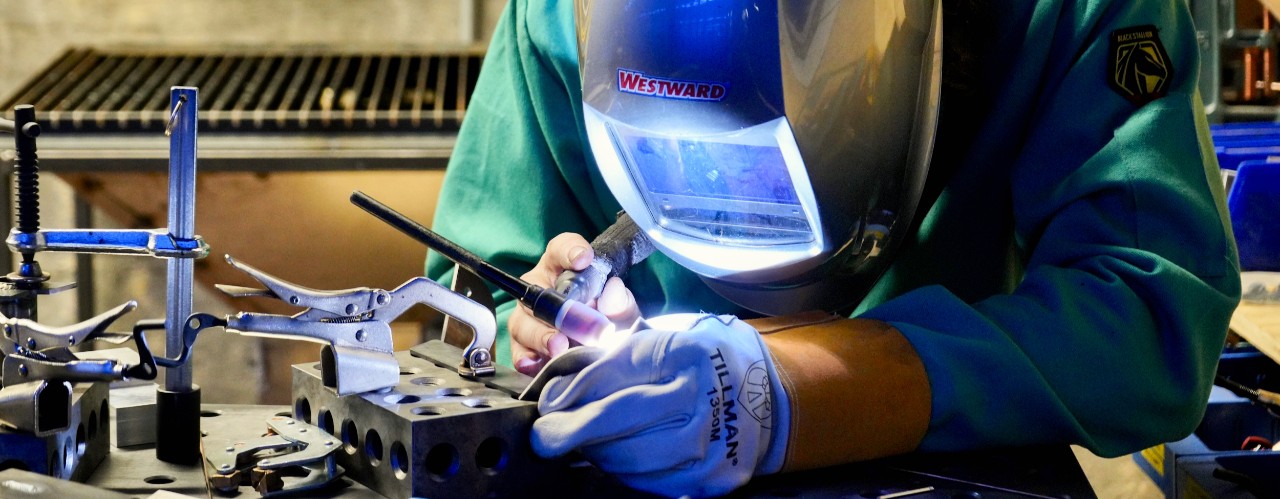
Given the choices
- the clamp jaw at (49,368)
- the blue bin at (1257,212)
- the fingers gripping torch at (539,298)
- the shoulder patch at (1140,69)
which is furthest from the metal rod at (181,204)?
the blue bin at (1257,212)

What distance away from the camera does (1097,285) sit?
922 millimetres

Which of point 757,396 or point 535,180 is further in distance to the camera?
point 535,180

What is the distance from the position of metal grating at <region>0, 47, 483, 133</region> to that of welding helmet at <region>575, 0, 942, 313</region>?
65.1 inches

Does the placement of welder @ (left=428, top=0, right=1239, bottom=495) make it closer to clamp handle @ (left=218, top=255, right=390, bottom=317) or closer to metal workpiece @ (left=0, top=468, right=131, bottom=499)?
clamp handle @ (left=218, top=255, right=390, bottom=317)

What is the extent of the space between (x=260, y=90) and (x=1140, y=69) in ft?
7.03

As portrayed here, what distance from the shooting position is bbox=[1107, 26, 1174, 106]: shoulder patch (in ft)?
3.17

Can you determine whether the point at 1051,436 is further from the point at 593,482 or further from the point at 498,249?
→ the point at 498,249

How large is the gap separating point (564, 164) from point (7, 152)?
1.65 meters

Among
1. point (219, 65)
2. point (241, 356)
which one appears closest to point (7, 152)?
point (219, 65)

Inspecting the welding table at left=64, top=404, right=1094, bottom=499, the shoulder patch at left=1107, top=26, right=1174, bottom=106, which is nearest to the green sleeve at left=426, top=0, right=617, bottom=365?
the welding table at left=64, top=404, right=1094, bottom=499

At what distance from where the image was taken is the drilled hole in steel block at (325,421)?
916 millimetres

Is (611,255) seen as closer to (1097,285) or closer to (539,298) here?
(539,298)

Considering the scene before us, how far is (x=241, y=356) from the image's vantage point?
3.79 metres

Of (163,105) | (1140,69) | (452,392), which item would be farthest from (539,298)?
(163,105)
